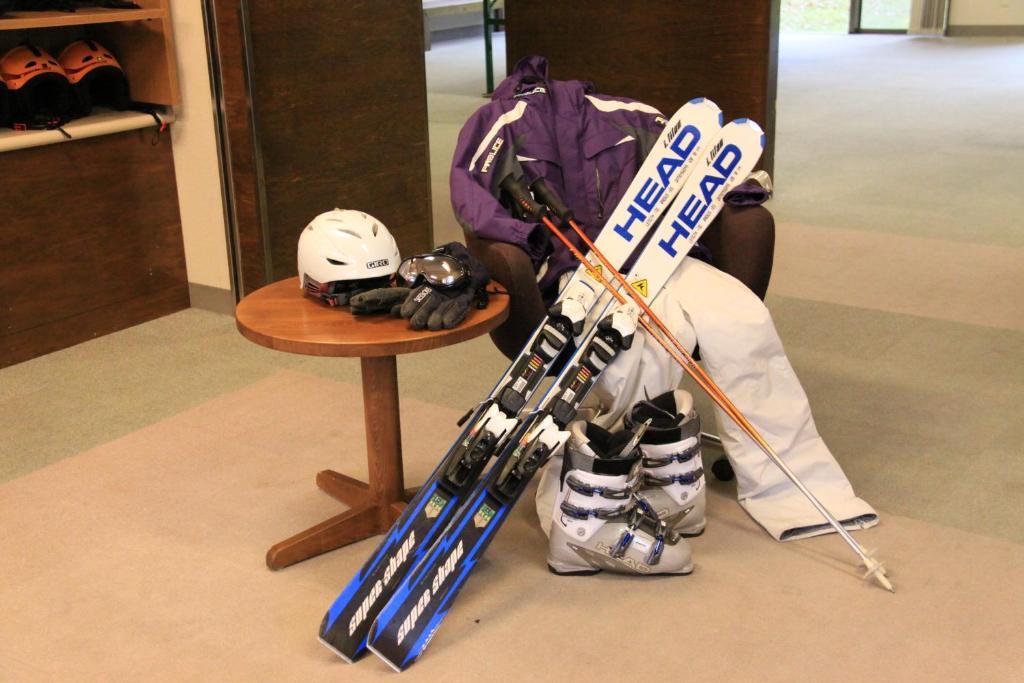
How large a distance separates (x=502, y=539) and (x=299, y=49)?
2084 mm

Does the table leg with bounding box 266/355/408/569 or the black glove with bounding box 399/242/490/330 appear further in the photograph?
the table leg with bounding box 266/355/408/569

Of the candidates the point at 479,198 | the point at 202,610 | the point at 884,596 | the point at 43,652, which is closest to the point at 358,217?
the point at 479,198

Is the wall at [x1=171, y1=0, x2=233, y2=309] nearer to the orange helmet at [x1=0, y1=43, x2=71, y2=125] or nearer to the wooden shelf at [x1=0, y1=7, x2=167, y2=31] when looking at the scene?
the wooden shelf at [x1=0, y1=7, x2=167, y2=31]

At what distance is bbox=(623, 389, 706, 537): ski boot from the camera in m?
2.50

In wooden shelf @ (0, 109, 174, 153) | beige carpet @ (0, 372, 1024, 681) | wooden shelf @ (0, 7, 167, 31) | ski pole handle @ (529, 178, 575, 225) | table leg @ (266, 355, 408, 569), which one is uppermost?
wooden shelf @ (0, 7, 167, 31)

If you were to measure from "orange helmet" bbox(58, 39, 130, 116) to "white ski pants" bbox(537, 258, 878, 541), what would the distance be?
2.19m

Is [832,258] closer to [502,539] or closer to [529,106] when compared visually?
[529,106]

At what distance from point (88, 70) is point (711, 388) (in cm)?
242

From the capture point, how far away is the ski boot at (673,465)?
8.20 feet

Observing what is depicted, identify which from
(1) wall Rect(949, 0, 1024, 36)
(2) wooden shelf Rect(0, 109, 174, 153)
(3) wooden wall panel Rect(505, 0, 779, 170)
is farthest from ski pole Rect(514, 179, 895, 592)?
(1) wall Rect(949, 0, 1024, 36)

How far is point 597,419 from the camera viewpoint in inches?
105

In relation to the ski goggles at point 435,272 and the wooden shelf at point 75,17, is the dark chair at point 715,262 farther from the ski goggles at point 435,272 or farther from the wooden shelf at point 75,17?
the wooden shelf at point 75,17

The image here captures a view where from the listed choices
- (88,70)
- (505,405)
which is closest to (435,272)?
(505,405)

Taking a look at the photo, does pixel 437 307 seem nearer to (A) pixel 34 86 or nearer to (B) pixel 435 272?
(B) pixel 435 272
